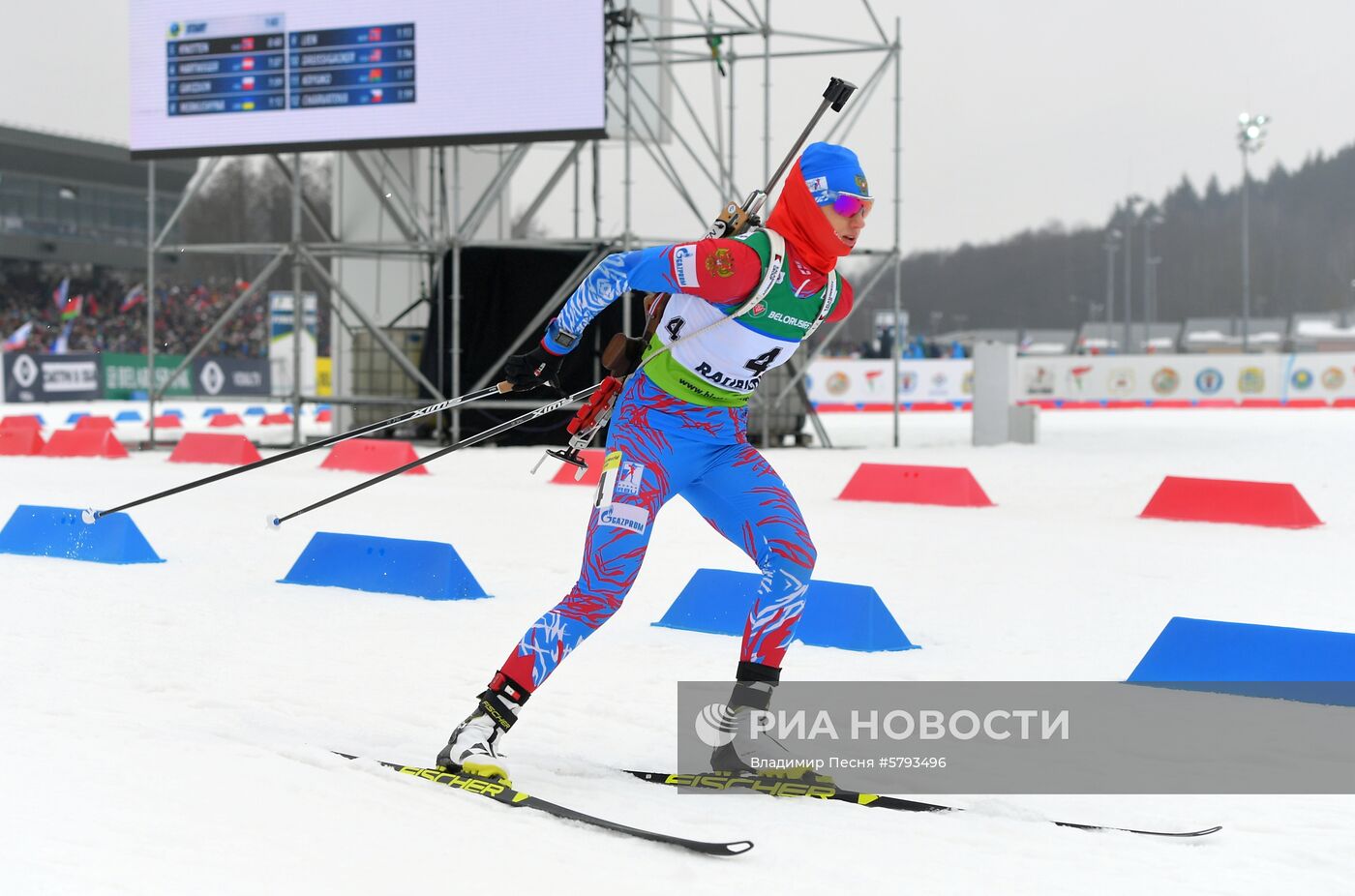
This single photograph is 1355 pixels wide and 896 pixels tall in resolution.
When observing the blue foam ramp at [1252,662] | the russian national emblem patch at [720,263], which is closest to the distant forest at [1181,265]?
the blue foam ramp at [1252,662]

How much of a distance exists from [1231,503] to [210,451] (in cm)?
1126

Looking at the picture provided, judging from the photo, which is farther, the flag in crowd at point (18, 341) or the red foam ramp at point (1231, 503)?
the flag in crowd at point (18, 341)

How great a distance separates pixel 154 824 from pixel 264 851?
1.18 ft

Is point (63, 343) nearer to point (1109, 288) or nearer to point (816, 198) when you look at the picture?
point (1109, 288)

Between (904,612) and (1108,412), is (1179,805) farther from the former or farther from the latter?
(1108,412)

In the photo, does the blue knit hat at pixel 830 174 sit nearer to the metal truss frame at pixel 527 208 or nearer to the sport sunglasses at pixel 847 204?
the sport sunglasses at pixel 847 204

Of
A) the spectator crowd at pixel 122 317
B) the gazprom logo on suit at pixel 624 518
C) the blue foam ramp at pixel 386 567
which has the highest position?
the spectator crowd at pixel 122 317

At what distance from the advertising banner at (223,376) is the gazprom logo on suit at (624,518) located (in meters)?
30.0

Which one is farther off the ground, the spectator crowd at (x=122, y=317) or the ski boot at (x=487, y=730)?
the spectator crowd at (x=122, y=317)

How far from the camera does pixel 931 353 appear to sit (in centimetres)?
4138

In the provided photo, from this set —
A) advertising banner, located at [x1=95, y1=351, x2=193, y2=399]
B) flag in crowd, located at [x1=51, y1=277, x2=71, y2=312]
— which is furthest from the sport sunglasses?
flag in crowd, located at [x1=51, y1=277, x2=71, y2=312]

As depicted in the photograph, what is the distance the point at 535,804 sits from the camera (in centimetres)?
384

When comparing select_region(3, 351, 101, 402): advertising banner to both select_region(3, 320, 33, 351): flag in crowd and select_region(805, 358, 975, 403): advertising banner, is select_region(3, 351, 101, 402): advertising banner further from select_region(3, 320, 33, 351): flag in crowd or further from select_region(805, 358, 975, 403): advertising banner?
select_region(805, 358, 975, 403): advertising banner

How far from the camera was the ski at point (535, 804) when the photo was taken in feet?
11.5
